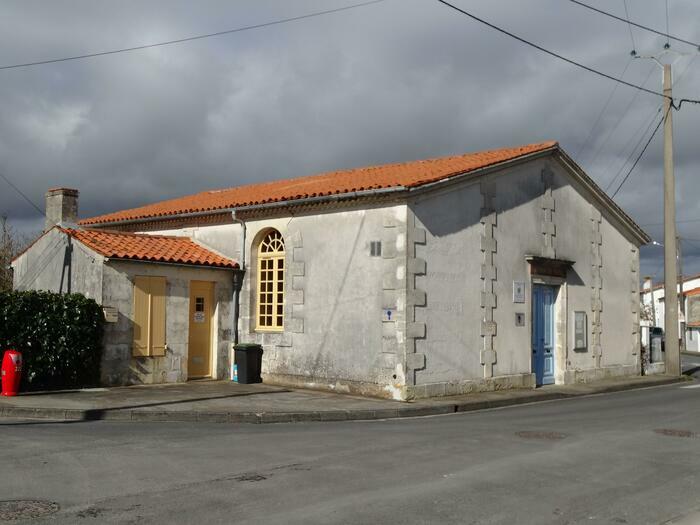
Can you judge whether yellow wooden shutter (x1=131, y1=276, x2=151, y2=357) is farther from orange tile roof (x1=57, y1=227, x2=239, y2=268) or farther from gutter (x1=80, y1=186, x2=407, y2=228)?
gutter (x1=80, y1=186, x2=407, y2=228)

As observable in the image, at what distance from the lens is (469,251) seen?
15.9m

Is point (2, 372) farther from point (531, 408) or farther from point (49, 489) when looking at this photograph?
point (531, 408)

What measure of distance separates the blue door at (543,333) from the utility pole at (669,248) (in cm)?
586

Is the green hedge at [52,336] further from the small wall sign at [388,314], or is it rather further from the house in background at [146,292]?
the small wall sign at [388,314]

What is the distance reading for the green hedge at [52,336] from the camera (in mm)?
13617

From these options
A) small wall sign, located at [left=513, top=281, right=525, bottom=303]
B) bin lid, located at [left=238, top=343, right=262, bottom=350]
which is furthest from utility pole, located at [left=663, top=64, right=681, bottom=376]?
bin lid, located at [left=238, top=343, right=262, bottom=350]

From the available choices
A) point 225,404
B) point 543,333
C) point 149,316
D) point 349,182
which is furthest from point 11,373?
point 543,333

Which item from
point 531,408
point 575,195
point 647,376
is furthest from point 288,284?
point 647,376

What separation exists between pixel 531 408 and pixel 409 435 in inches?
197

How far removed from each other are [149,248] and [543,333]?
10.1m

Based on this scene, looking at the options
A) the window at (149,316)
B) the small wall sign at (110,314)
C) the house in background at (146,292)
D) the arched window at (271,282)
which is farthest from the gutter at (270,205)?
the small wall sign at (110,314)

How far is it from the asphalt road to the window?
471 centimetres

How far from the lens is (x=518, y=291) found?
1727 cm

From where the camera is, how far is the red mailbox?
12.8 m
